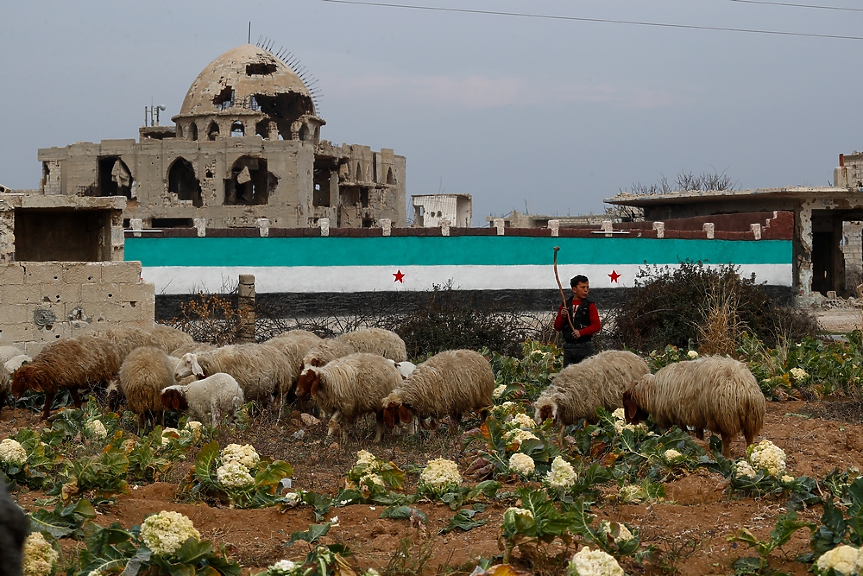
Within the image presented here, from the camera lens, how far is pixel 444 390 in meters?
9.62

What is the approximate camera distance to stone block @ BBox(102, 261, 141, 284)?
1351 cm

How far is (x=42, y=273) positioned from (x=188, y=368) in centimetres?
425

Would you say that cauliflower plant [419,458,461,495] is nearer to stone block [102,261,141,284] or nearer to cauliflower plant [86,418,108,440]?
cauliflower plant [86,418,108,440]

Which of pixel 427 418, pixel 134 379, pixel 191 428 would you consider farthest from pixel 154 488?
pixel 427 418

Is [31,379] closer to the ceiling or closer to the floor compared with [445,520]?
closer to the ceiling

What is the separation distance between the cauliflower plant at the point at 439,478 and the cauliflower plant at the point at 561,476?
0.66 meters

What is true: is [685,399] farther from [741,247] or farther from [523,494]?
[741,247]

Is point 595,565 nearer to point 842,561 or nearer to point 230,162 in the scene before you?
point 842,561

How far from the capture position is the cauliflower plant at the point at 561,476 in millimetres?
6457

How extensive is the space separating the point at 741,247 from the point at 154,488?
2238cm

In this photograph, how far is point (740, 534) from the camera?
17.8 feet

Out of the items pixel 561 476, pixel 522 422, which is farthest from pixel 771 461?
pixel 522 422

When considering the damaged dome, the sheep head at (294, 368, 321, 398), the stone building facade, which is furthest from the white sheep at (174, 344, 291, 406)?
the damaged dome

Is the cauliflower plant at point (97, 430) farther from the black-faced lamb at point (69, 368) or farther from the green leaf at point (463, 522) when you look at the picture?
the green leaf at point (463, 522)
